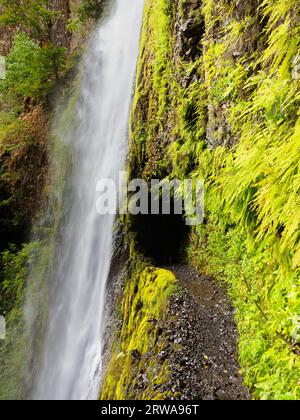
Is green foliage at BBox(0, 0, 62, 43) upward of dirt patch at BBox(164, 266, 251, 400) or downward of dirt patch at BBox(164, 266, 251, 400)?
upward

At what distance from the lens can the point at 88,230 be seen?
7.47m

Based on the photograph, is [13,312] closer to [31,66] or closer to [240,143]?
[31,66]

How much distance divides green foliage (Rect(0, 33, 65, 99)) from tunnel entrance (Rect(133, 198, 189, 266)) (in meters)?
8.87

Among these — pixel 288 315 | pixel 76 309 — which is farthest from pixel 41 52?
pixel 288 315

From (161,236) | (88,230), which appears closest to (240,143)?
(161,236)

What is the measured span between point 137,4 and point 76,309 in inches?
378

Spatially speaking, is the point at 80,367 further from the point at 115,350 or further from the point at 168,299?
the point at 168,299

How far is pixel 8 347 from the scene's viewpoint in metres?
9.66

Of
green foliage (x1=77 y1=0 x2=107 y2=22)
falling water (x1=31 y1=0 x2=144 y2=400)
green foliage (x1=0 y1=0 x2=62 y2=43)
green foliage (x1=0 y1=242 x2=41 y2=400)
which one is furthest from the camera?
green foliage (x1=77 y1=0 x2=107 y2=22)

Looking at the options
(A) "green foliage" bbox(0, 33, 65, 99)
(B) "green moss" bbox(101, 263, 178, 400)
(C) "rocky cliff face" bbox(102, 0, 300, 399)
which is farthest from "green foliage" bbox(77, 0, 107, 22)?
(B) "green moss" bbox(101, 263, 178, 400)

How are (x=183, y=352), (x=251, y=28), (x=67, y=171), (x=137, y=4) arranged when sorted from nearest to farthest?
(x=251, y=28) → (x=183, y=352) → (x=67, y=171) → (x=137, y=4)

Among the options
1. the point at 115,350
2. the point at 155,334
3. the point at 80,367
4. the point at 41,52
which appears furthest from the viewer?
the point at 41,52

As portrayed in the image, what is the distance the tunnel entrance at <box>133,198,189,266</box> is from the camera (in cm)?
593

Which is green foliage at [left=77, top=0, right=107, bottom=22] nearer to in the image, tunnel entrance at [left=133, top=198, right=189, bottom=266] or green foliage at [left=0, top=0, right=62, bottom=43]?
green foliage at [left=0, top=0, right=62, bottom=43]
